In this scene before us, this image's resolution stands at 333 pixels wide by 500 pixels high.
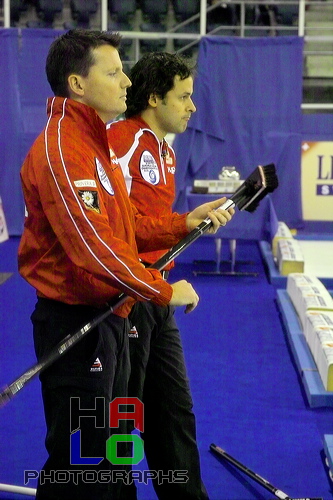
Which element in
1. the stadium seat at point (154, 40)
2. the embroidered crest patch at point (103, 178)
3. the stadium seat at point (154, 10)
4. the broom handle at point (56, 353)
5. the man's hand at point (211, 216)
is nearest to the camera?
the broom handle at point (56, 353)

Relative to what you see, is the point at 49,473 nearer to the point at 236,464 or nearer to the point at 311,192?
the point at 236,464

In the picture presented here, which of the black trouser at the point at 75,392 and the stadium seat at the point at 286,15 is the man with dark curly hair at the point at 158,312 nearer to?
the black trouser at the point at 75,392

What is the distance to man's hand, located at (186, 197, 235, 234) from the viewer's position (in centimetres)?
246

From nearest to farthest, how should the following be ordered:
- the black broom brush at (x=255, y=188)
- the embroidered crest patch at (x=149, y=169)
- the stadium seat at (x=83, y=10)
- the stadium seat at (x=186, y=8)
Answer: the embroidered crest patch at (x=149, y=169)
the black broom brush at (x=255, y=188)
the stadium seat at (x=186, y=8)
the stadium seat at (x=83, y=10)

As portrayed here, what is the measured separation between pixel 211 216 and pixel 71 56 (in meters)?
0.71

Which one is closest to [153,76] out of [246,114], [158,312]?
[158,312]

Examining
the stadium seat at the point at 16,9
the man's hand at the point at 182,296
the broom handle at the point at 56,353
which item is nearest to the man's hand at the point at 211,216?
the man's hand at the point at 182,296

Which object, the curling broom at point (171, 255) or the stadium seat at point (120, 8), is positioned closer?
the curling broom at point (171, 255)

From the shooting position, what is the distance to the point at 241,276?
23.6 feet

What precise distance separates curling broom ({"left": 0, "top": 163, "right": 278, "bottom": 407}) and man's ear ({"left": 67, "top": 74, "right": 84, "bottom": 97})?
540 mm

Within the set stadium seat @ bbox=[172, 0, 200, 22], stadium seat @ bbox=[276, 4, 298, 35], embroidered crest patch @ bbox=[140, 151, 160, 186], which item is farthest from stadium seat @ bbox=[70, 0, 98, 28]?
embroidered crest patch @ bbox=[140, 151, 160, 186]

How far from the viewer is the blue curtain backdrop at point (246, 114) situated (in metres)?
8.89

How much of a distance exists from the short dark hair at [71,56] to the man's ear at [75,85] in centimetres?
1

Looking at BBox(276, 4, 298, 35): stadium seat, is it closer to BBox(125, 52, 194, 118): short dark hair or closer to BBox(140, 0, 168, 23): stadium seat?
BBox(140, 0, 168, 23): stadium seat
